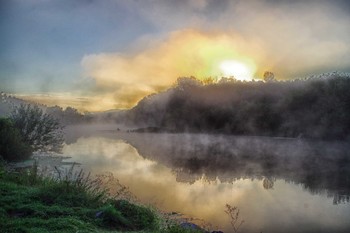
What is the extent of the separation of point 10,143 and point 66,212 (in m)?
13.6

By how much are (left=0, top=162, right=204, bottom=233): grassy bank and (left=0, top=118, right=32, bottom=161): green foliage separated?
28.4ft

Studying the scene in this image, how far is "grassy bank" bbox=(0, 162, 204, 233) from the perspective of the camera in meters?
9.49

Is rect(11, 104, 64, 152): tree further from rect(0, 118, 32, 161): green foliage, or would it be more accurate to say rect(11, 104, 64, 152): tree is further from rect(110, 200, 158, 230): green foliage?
rect(110, 200, 158, 230): green foliage

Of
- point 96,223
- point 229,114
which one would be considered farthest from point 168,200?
point 229,114

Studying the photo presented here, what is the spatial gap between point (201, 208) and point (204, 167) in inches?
754

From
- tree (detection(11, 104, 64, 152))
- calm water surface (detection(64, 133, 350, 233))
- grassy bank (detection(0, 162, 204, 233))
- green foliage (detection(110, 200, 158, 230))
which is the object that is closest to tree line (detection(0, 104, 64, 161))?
tree (detection(11, 104, 64, 152))

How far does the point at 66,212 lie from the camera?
10.9 meters

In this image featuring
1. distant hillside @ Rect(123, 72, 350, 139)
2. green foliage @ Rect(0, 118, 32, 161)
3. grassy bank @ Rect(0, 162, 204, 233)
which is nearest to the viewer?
grassy bank @ Rect(0, 162, 204, 233)

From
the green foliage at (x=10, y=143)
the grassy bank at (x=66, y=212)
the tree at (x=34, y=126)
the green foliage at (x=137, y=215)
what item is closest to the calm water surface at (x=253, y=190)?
the tree at (x=34, y=126)

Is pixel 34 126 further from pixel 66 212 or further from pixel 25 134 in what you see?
pixel 66 212

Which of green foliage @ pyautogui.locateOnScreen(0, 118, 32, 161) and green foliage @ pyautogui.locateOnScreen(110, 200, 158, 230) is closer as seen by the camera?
green foliage @ pyautogui.locateOnScreen(110, 200, 158, 230)

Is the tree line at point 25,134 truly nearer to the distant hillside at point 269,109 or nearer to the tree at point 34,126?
the tree at point 34,126

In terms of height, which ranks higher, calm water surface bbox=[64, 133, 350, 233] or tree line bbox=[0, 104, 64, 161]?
tree line bbox=[0, 104, 64, 161]

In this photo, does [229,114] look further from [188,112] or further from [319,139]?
[319,139]
